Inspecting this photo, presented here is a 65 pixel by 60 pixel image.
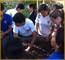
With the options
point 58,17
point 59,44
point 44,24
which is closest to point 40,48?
point 44,24

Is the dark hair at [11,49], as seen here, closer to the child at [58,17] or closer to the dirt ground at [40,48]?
the child at [58,17]

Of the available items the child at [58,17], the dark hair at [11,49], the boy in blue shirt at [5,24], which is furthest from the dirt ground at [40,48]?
the dark hair at [11,49]

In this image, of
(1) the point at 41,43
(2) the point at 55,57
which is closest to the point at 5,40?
(2) the point at 55,57

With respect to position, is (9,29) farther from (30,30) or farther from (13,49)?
(13,49)

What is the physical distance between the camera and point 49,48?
2346mm

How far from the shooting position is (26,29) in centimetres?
218

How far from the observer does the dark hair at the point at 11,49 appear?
1056mm

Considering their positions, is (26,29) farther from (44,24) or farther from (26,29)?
(44,24)

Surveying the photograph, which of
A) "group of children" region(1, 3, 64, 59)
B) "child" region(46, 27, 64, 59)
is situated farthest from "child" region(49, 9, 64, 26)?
"child" region(46, 27, 64, 59)

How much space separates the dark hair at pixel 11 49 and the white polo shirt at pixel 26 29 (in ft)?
3.32

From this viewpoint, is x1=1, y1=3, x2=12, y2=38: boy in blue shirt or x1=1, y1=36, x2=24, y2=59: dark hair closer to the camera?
x1=1, y1=36, x2=24, y2=59: dark hair

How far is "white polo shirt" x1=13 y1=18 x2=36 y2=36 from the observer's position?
2098mm

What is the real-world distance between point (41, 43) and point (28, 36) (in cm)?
28

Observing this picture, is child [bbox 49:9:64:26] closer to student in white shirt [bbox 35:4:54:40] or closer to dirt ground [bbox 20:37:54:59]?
student in white shirt [bbox 35:4:54:40]
